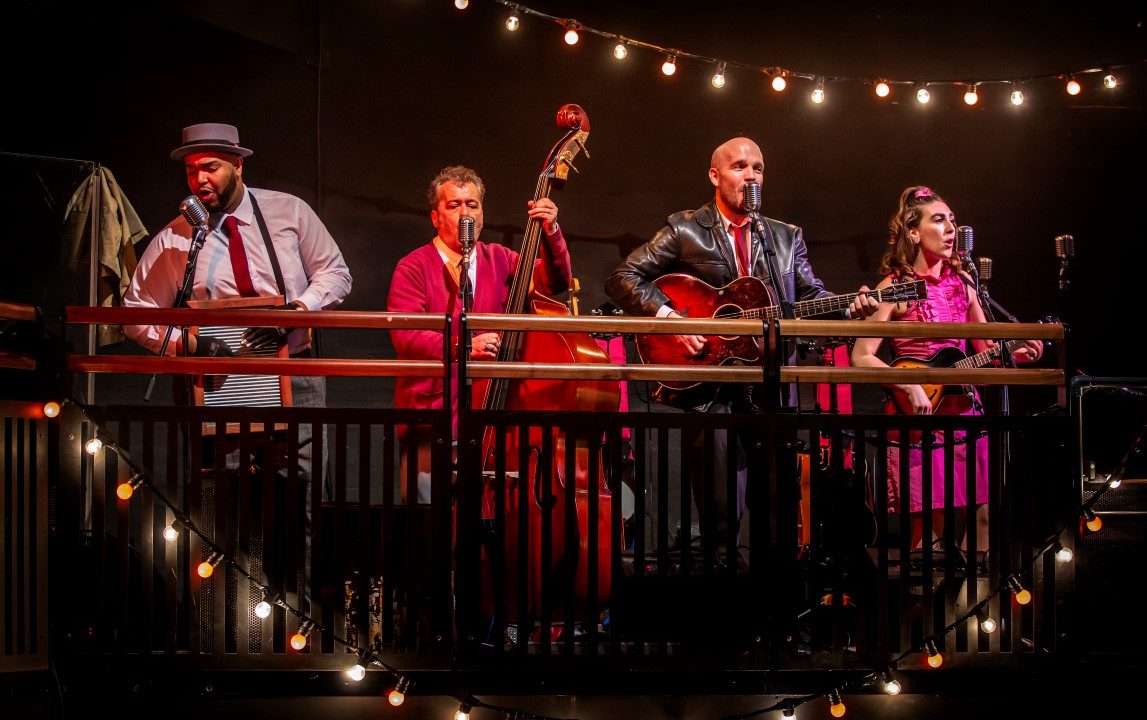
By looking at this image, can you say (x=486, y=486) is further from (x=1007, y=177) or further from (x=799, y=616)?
A: (x=1007, y=177)

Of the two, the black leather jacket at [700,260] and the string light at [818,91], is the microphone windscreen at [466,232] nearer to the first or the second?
the black leather jacket at [700,260]

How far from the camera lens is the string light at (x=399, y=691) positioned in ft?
10.8

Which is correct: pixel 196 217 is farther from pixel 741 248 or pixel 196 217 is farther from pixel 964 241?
pixel 964 241

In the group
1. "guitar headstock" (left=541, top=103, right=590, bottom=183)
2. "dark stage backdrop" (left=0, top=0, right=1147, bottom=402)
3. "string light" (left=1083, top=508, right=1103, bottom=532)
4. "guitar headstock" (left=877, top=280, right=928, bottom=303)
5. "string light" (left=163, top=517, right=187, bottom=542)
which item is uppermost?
"dark stage backdrop" (left=0, top=0, right=1147, bottom=402)

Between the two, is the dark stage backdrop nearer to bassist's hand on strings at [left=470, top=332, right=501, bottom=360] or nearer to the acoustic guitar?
the acoustic guitar

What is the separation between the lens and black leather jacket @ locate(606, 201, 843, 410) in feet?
15.1

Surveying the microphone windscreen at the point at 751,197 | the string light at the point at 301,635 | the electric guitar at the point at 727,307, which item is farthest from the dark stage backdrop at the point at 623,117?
the string light at the point at 301,635

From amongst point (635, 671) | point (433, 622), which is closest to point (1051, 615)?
point (635, 671)

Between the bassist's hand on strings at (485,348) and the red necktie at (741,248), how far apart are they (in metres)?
1.15

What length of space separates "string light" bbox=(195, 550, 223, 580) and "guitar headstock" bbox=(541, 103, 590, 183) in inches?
74.0

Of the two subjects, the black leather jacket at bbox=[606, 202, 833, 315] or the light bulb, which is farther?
the black leather jacket at bbox=[606, 202, 833, 315]

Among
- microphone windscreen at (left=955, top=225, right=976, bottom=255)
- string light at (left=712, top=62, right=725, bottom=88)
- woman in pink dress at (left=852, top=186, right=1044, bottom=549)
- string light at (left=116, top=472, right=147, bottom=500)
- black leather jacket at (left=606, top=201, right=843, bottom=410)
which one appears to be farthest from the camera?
string light at (left=712, top=62, right=725, bottom=88)

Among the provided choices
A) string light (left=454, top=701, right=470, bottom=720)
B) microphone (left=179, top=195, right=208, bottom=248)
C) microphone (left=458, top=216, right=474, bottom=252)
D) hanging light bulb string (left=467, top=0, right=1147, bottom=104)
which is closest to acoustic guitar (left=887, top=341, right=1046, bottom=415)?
microphone (left=458, top=216, right=474, bottom=252)

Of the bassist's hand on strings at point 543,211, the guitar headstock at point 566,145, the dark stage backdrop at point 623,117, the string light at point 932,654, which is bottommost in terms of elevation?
the string light at point 932,654
